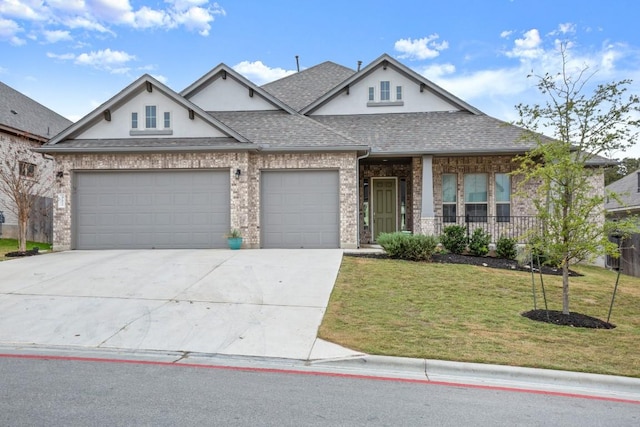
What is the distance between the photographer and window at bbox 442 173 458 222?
16500mm

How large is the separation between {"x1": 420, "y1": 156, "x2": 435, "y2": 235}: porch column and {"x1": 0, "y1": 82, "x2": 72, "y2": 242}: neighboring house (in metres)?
12.9

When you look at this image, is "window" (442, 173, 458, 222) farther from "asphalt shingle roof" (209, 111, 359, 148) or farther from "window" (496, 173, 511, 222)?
"asphalt shingle roof" (209, 111, 359, 148)

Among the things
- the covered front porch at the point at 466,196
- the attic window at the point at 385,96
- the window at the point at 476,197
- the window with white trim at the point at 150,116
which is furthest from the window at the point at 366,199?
the window with white trim at the point at 150,116

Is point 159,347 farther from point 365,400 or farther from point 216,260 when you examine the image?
point 216,260

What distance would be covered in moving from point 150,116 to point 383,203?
8771 mm

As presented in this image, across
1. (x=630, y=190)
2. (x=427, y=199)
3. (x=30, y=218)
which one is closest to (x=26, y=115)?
(x=30, y=218)

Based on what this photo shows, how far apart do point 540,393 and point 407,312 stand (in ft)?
10.7

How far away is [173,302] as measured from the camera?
8.54m

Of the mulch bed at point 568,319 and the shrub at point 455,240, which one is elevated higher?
the shrub at point 455,240

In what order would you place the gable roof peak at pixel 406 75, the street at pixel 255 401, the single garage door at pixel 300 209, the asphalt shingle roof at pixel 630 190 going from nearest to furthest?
the street at pixel 255 401 → the single garage door at pixel 300 209 → the gable roof peak at pixel 406 75 → the asphalt shingle roof at pixel 630 190

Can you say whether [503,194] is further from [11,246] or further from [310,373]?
[11,246]

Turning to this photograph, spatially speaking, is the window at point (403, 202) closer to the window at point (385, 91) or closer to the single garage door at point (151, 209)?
the window at point (385, 91)

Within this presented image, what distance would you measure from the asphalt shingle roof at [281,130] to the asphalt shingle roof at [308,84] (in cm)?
266

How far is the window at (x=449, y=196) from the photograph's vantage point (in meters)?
16.5
